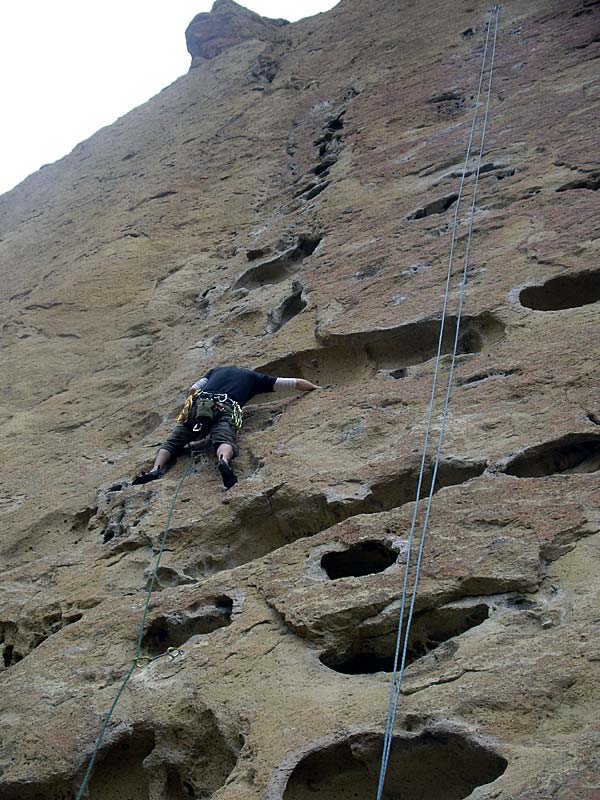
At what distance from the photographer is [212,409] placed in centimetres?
587

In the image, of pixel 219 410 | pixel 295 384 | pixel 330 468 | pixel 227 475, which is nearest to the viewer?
pixel 330 468

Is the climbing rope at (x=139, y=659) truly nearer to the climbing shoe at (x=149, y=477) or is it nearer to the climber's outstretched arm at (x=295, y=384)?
the climbing shoe at (x=149, y=477)

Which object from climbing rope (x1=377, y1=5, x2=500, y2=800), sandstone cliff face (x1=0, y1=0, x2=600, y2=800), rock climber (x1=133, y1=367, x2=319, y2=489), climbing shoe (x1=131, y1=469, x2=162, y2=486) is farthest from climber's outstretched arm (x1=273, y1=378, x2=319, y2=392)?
climbing shoe (x1=131, y1=469, x2=162, y2=486)

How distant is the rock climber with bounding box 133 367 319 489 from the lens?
18.9ft

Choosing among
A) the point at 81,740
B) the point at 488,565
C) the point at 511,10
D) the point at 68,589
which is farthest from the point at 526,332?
the point at 511,10

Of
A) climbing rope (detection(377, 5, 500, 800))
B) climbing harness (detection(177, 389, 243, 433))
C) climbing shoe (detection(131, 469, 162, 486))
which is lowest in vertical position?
climbing rope (detection(377, 5, 500, 800))

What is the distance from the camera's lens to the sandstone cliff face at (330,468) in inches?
131

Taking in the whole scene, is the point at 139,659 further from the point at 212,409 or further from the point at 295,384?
the point at 295,384

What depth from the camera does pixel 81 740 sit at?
3809 millimetres

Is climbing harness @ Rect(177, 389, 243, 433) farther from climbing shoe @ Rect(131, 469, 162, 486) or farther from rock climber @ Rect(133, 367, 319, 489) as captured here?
climbing shoe @ Rect(131, 469, 162, 486)

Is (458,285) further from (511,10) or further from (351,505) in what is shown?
(511,10)

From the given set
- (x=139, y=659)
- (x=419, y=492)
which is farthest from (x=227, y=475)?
(x=139, y=659)

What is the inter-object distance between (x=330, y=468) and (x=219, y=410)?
110 cm

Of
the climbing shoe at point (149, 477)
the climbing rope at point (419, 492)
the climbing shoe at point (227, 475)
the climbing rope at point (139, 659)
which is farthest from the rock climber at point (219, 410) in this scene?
the climbing rope at point (419, 492)
